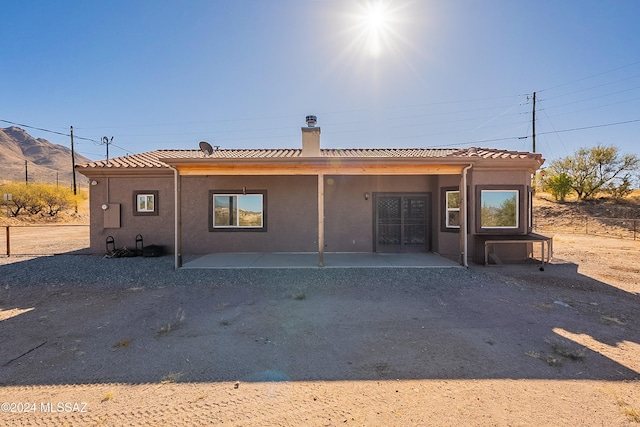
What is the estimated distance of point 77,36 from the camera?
12.8 metres

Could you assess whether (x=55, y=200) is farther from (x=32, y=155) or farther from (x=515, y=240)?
(x=32, y=155)

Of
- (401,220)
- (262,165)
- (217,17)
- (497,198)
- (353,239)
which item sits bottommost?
(353,239)

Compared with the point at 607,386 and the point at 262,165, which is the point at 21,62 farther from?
the point at 607,386

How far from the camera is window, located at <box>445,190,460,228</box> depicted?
8.37 m

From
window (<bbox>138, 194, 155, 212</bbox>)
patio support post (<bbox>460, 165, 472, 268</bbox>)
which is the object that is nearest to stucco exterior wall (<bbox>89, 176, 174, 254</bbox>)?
window (<bbox>138, 194, 155, 212</bbox>)

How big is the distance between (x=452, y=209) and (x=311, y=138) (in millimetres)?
4833

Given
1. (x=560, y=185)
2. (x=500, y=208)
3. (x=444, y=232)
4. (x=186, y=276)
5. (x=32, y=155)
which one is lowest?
(x=186, y=276)

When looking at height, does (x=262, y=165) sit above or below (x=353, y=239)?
above

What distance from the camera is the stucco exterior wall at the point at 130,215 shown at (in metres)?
9.17

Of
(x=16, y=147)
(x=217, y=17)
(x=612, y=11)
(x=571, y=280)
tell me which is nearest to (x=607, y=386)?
(x=571, y=280)

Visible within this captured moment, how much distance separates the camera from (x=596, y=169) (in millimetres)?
22578

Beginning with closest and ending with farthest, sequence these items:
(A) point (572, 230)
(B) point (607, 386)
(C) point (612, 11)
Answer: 1. (B) point (607, 386)
2. (C) point (612, 11)
3. (A) point (572, 230)

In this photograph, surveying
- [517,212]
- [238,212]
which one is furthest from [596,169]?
[238,212]

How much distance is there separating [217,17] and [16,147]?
5612 inches
